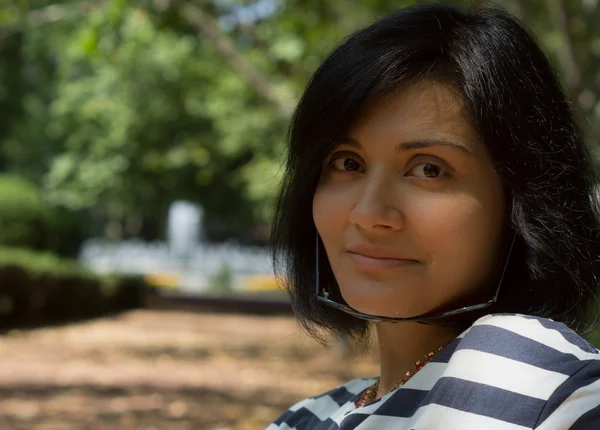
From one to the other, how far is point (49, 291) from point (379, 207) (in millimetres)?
14955

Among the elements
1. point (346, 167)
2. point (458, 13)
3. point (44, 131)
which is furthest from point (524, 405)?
point (44, 131)

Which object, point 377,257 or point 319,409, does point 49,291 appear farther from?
point 377,257

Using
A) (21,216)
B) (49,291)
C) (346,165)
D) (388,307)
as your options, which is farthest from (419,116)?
(21,216)

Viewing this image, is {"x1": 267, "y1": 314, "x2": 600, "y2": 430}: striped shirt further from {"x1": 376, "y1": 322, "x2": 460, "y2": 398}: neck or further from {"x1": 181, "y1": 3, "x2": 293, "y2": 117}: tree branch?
{"x1": 181, "y1": 3, "x2": 293, "y2": 117}: tree branch

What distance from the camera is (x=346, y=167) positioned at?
129cm

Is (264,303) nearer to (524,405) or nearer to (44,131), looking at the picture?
(44,131)

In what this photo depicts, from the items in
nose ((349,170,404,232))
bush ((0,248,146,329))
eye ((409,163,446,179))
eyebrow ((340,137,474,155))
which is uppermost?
bush ((0,248,146,329))

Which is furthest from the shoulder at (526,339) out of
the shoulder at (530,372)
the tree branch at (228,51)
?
the tree branch at (228,51)

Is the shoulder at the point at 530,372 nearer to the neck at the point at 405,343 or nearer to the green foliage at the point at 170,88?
the neck at the point at 405,343

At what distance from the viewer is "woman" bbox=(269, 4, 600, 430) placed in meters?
1.18

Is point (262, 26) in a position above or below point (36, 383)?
above

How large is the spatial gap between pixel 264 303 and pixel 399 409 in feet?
63.0

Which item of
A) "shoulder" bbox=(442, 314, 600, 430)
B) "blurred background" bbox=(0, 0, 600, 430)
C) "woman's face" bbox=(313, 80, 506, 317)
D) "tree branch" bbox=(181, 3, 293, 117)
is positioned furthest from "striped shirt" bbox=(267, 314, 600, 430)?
"tree branch" bbox=(181, 3, 293, 117)

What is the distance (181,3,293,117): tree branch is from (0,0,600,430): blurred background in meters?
0.02
